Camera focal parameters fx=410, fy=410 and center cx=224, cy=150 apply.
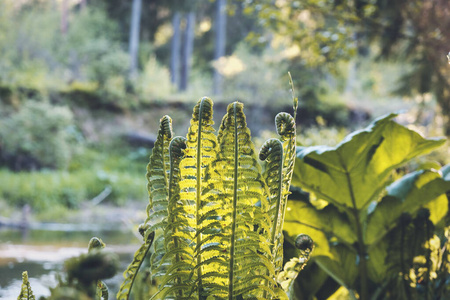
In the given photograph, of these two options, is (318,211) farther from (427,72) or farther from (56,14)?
(56,14)

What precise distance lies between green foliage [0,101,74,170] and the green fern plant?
10072 mm

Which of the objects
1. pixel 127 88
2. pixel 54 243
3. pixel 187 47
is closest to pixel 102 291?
pixel 54 243

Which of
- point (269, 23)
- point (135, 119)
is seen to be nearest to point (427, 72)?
point (269, 23)

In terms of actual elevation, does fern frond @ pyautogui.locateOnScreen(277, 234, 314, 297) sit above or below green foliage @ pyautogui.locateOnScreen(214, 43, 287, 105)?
below

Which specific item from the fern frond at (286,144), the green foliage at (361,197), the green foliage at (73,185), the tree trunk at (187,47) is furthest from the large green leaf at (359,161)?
the tree trunk at (187,47)

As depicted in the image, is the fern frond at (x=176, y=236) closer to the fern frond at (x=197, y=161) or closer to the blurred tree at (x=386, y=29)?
the fern frond at (x=197, y=161)

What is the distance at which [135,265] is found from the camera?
0.47m

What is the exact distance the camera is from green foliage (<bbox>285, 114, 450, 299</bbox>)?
2.56ft

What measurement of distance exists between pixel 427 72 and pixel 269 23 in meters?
1.68

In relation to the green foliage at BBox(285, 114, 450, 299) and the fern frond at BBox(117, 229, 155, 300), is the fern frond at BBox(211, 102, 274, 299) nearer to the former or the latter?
the fern frond at BBox(117, 229, 155, 300)

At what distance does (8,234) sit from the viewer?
5.51 meters

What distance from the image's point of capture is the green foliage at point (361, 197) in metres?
0.78

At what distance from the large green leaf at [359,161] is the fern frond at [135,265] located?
0.39 meters

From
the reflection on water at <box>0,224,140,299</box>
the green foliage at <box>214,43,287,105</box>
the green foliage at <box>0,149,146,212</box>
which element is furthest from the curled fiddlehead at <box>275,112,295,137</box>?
the green foliage at <box>214,43,287,105</box>
